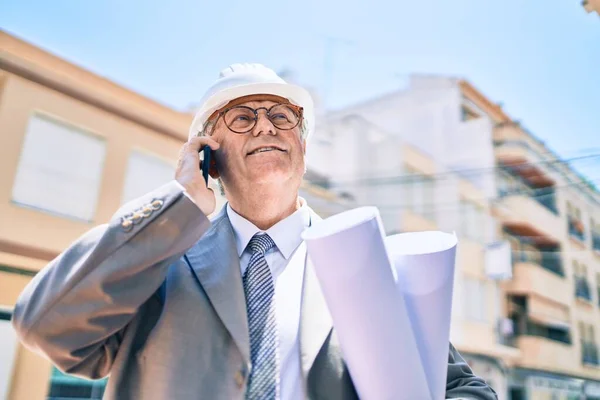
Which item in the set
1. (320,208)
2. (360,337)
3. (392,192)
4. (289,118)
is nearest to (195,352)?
(360,337)

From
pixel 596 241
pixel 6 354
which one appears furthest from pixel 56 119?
pixel 596 241

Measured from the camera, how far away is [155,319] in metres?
1.08

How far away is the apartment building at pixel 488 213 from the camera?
15.4 metres

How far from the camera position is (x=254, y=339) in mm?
1105

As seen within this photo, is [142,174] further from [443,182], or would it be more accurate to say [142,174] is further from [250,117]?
[443,182]

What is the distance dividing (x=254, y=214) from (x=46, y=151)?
6.92m

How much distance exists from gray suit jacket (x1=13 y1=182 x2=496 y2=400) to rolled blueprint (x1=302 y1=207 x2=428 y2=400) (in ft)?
0.67

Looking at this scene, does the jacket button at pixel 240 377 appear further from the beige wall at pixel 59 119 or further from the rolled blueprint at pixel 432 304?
the beige wall at pixel 59 119

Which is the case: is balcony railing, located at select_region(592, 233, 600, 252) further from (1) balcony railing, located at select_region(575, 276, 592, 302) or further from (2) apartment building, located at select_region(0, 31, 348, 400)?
(2) apartment building, located at select_region(0, 31, 348, 400)

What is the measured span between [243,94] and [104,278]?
0.68 m

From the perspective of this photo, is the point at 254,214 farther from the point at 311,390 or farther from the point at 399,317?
the point at 399,317

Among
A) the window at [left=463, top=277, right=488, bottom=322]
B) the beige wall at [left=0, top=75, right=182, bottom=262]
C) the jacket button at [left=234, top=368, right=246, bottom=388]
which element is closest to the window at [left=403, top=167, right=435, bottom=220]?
the window at [left=463, top=277, right=488, bottom=322]

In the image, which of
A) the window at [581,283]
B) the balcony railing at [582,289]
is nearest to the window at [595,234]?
the window at [581,283]

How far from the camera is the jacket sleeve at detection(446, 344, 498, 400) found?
109 cm
